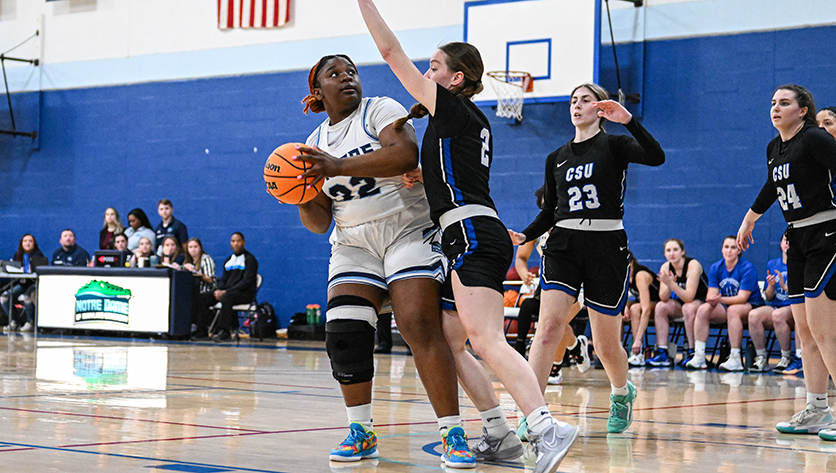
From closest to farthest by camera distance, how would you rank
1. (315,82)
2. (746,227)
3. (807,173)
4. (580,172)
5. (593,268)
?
1. (315,82)
2. (593,268)
3. (580,172)
4. (807,173)
5. (746,227)

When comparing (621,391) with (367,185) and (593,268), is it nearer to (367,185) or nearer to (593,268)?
(593,268)

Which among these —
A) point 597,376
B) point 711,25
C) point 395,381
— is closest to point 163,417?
point 395,381

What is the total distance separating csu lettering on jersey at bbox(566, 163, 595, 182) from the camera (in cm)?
468

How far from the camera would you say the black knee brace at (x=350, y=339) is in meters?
3.67

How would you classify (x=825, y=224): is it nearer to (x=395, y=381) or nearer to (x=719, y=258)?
(x=395, y=381)

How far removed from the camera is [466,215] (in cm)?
354

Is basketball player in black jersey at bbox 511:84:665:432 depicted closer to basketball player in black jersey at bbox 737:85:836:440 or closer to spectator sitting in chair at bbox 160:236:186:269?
basketball player in black jersey at bbox 737:85:836:440

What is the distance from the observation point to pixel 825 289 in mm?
4770

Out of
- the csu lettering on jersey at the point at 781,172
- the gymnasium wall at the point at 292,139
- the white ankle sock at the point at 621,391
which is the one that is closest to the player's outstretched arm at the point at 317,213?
the white ankle sock at the point at 621,391

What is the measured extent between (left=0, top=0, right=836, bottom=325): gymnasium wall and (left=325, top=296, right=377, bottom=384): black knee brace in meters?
8.88

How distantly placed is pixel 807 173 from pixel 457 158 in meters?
2.20

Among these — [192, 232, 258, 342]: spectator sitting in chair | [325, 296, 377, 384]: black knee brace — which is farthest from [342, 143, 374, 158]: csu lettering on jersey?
[192, 232, 258, 342]: spectator sitting in chair

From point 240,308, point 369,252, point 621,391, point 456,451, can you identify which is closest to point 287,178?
point 369,252

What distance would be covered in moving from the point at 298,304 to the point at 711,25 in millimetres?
7214
